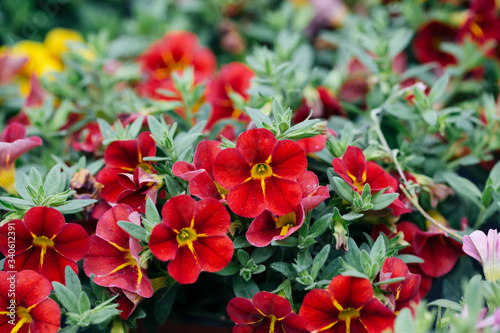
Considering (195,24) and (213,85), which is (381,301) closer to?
(213,85)

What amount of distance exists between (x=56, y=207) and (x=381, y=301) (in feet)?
1.75

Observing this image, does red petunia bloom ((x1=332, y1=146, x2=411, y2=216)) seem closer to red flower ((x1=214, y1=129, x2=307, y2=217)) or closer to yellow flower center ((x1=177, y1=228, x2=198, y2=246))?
red flower ((x1=214, y1=129, x2=307, y2=217))

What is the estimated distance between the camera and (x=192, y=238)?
70 cm

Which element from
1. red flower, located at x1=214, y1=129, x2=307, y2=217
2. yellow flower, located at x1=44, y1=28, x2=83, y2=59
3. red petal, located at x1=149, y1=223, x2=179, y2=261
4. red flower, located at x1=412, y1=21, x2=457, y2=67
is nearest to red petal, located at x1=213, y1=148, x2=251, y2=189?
red flower, located at x1=214, y1=129, x2=307, y2=217

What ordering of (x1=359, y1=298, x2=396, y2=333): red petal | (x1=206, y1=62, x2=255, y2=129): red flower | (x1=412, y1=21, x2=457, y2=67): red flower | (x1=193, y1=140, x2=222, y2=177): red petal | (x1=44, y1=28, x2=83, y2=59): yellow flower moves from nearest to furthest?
1. (x1=359, y1=298, x2=396, y2=333): red petal
2. (x1=193, y1=140, x2=222, y2=177): red petal
3. (x1=206, y1=62, x2=255, y2=129): red flower
4. (x1=412, y1=21, x2=457, y2=67): red flower
5. (x1=44, y1=28, x2=83, y2=59): yellow flower

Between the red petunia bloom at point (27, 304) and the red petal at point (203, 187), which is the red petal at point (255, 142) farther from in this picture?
the red petunia bloom at point (27, 304)

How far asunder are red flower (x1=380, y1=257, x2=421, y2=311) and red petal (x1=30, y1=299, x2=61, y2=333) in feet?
1.56

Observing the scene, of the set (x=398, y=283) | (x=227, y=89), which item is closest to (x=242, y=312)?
(x=398, y=283)

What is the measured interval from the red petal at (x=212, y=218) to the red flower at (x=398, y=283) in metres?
0.25

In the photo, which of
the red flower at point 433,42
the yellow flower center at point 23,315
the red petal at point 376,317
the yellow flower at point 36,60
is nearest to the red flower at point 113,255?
the yellow flower center at point 23,315

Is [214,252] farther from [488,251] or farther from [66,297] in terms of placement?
[488,251]

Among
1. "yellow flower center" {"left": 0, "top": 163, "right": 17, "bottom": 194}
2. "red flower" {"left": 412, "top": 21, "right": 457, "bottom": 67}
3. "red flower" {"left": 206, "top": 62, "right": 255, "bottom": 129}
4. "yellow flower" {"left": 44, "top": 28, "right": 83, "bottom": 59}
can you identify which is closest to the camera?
"yellow flower center" {"left": 0, "top": 163, "right": 17, "bottom": 194}

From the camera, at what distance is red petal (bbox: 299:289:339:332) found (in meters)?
0.66

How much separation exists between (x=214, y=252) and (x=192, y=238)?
40 millimetres
